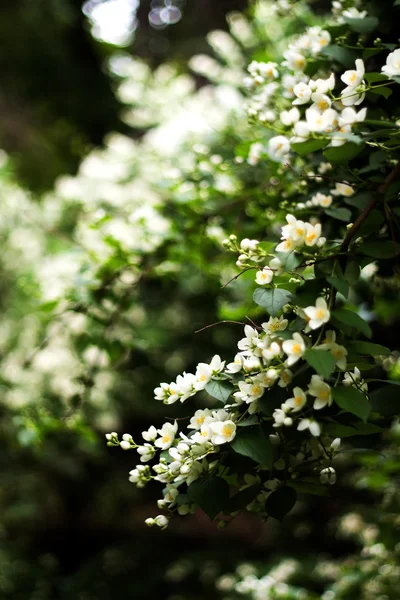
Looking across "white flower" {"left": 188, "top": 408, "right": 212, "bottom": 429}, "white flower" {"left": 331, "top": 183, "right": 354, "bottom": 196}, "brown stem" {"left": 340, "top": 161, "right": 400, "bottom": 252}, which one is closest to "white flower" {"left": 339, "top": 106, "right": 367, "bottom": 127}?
"brown stem" {"left": 340, "top": 161, "right": 400, "bottom": 252}

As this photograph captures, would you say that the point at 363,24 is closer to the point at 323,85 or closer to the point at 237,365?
the point at 323,85

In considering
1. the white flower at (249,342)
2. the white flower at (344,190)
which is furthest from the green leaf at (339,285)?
the white flower at (344,190)

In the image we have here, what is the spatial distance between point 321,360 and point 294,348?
0.05m

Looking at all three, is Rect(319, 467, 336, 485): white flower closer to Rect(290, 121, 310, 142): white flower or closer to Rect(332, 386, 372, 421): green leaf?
Rect(332, 386, 372, 421): green leaf

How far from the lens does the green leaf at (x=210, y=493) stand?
686 millimetres

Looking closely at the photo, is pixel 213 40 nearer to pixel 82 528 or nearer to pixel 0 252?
pixel 0 252

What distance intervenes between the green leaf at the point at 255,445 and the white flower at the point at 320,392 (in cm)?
8

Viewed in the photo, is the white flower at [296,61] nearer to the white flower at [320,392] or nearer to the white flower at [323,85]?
the white flower at [323,85]

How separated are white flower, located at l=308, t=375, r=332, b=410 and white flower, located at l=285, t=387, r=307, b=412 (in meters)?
0.01

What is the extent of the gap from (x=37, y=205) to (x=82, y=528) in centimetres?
260

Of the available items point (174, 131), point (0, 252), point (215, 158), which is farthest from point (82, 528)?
point (215, 158)

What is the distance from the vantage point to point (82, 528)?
14.1 ft

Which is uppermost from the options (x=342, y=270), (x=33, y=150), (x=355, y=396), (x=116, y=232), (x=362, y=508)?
(x=33, y=150)

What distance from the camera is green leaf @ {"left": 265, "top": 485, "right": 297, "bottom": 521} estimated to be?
733mm
